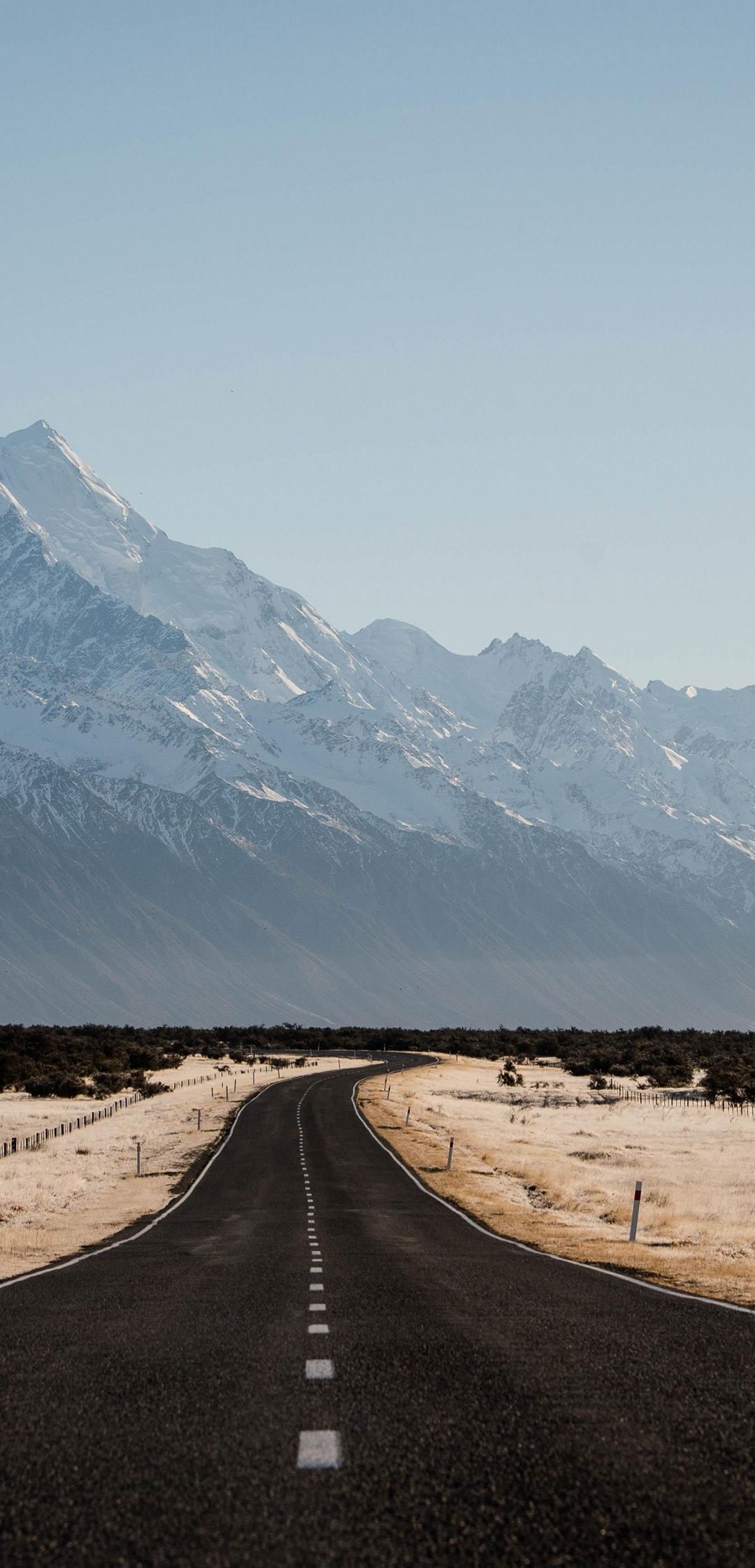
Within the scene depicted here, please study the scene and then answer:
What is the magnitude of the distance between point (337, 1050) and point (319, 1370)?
467 feet

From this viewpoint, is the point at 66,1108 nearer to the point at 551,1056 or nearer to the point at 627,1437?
the point at 627,1437

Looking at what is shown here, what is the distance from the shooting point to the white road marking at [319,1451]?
848cm

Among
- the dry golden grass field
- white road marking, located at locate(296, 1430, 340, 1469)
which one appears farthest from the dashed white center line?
the dry golden grass field

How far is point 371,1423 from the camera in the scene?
9.62 meters

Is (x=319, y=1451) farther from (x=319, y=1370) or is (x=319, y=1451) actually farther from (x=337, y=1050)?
(x=337, y=1050)

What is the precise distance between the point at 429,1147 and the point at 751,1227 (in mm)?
20502

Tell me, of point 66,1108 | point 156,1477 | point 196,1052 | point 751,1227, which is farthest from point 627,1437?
point 196,1052

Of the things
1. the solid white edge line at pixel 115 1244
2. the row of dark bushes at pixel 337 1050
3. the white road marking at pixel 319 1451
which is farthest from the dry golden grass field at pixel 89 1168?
the white road marking at pixel 319 1451

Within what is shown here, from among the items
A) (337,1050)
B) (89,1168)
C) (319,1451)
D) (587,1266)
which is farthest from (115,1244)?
(337,1050)

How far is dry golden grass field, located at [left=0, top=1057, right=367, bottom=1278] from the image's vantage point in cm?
2772

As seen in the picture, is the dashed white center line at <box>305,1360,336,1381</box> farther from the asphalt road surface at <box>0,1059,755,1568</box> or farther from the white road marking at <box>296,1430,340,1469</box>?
the white road marking at <box>296,1430,340,1469</box>

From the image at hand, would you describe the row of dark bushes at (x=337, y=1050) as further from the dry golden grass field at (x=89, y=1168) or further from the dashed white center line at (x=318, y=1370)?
the dashed white center line at (x=318, y=1370)

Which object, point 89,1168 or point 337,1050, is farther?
point 337,1050

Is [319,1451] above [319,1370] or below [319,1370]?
above
